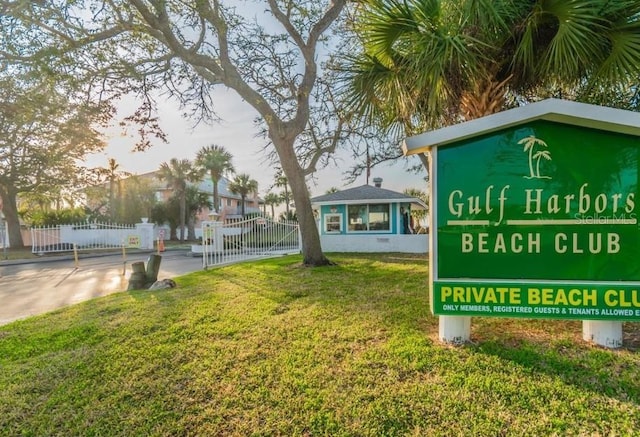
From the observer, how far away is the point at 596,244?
3.45 meters

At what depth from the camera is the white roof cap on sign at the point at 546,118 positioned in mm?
3262

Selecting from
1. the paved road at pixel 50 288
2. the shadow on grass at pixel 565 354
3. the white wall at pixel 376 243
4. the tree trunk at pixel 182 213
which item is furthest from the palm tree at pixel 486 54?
the tree trunk at pixel 182 213

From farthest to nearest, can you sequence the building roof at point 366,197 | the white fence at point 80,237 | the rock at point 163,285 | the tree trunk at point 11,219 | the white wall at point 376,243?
the tree trunk at point 11,219, the white fence at point 80,237, the building roof at point 366,197, the white wall at point 376,243, the rock at point 163,285

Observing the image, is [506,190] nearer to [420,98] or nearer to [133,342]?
[420,98]

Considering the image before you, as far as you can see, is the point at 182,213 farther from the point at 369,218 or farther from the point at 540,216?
the point at 540,216

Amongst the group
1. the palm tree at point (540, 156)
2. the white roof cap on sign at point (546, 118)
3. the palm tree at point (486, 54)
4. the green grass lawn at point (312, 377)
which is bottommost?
the green grass lawn at point (312, 377)

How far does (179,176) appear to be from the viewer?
33188 mm

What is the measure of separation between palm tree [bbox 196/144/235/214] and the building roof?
69.1ft

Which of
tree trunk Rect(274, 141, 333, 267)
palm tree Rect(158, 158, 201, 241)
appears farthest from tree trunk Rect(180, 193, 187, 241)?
→ tree trunk Rect(274, 141, 333, 267)

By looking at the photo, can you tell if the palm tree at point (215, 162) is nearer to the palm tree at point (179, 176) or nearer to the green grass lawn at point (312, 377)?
the palm tree at point (179, 176)

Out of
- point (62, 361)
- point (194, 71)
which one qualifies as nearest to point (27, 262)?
point (194, 71)

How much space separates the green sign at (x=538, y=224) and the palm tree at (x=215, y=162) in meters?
34.1

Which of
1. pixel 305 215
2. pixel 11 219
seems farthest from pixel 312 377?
pixel 11 219

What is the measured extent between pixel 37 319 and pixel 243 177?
3936 cm
